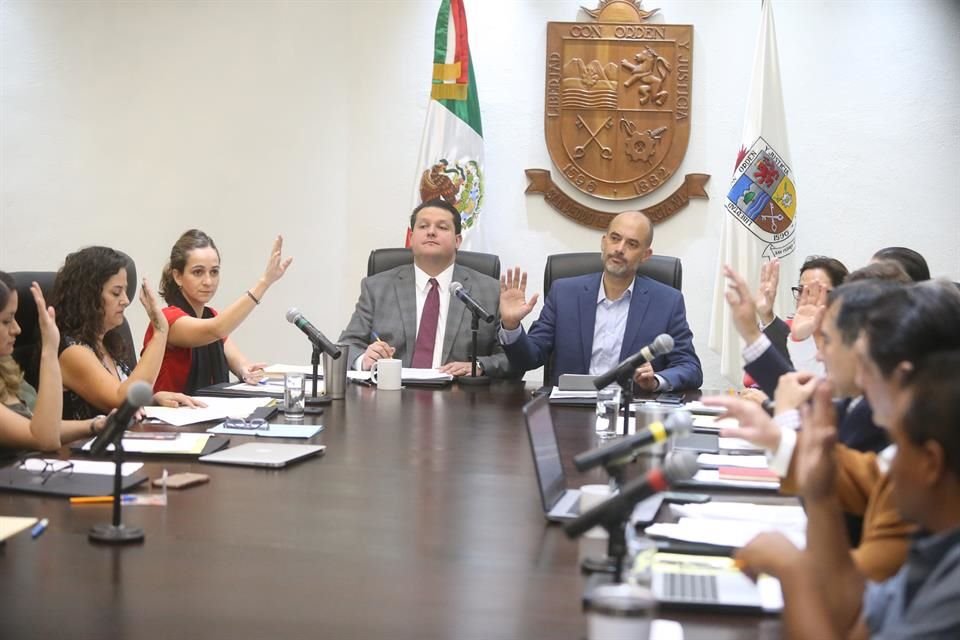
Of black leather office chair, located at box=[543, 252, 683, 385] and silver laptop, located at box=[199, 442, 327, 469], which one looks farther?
black leather office chair, located at box=[543, 252, 683, 385]

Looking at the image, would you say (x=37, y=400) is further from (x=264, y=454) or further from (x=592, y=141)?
(x=592, y=141)

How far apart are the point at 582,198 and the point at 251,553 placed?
4.15 m

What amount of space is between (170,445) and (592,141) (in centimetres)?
354

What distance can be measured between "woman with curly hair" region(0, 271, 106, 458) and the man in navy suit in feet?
5.80

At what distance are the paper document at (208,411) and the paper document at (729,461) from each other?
1301 millimetres

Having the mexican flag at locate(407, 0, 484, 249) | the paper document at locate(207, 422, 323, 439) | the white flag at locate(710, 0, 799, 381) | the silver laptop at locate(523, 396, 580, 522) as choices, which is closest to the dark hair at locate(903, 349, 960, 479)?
the silver laptop at locate(523, 396, 580, 522)

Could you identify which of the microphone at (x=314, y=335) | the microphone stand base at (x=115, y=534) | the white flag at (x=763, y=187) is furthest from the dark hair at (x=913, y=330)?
the white flag at (x=763, y=187)

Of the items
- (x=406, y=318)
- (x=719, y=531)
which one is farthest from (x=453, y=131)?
(x=719, y=531)

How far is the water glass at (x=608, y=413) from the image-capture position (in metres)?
2.94

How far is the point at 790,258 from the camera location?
5.37 metres

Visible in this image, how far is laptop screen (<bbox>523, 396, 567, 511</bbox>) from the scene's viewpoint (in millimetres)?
2068

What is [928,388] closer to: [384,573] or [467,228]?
[384,573]

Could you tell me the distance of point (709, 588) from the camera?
1613 millimetres

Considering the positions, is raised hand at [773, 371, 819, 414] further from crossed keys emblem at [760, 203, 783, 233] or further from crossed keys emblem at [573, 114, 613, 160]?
crossed keys emblem at [573, 114, 613, 160]
